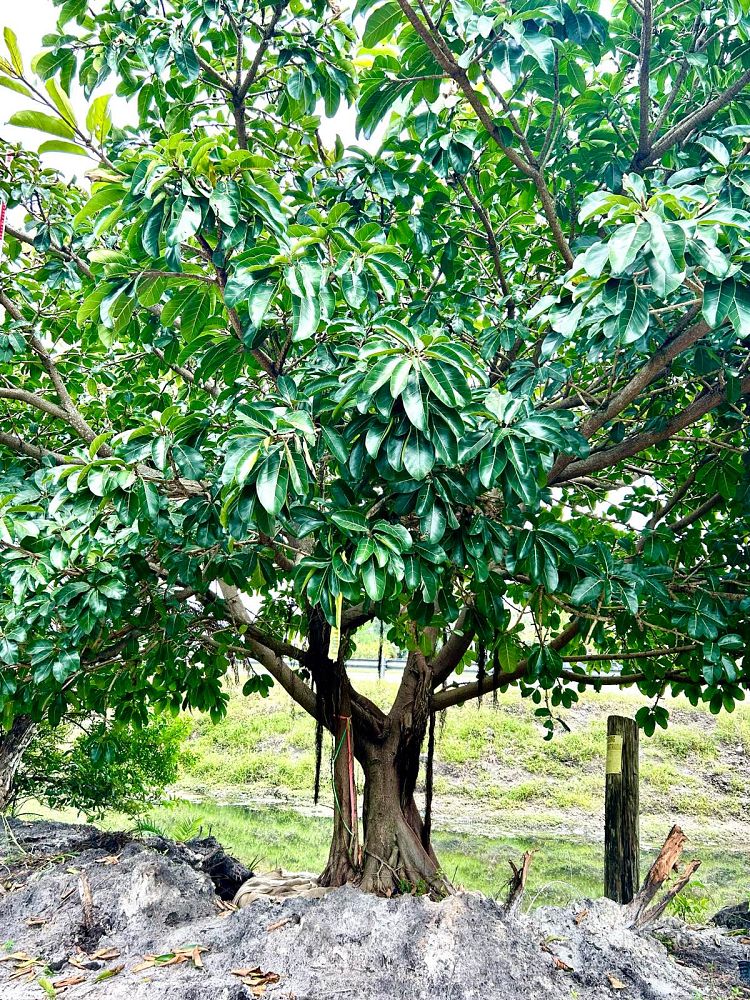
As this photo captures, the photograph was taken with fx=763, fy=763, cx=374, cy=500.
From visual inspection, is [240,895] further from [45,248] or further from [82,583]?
[45,248]

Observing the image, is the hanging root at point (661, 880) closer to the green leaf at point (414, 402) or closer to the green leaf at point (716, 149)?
the green leaf at point (414, 402)

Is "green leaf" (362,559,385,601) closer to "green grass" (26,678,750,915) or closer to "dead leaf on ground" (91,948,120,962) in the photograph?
"dead leaf on ground" (91,948,120,962)

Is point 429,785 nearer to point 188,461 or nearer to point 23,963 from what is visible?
point 23,963

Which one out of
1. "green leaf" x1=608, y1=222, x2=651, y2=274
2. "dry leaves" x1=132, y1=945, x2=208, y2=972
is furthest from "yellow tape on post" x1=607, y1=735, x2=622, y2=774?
"green leaf" x1=608, y1=222, x2=651, y2=274

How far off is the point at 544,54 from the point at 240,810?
5373 mm

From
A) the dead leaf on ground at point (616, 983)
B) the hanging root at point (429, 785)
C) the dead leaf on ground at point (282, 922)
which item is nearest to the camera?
the dead leaf on ground at point (616, 983)

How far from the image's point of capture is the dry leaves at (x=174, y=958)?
2576 millimetres

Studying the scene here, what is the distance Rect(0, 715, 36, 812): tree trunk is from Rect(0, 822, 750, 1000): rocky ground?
1.97 feet

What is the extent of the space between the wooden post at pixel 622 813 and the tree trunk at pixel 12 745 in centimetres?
277

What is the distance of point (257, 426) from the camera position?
155 centimetres

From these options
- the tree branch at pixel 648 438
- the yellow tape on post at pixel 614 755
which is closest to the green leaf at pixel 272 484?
the tree branch at pixel 648 438

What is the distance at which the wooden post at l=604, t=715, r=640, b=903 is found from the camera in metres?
3.40

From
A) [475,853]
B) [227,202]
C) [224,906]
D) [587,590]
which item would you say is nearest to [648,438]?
[587,590]

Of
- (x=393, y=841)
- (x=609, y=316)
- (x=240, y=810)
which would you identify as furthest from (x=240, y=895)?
(x=609, y=316)
